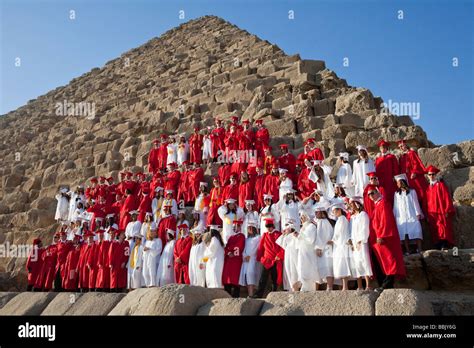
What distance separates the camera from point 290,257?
7.64m

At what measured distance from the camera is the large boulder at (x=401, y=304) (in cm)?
438

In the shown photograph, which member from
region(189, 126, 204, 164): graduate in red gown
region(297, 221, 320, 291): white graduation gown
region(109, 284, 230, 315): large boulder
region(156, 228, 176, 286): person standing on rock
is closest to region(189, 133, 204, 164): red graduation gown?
→ region(189, 126, 204, 164): graduate in red gown

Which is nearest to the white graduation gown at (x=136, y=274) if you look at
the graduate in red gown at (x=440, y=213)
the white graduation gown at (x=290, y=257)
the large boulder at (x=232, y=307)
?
the white graduation gown at (x=290, y=257)

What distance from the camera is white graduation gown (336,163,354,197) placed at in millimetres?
9413

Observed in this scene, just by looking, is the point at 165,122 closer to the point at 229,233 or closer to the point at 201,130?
the point at 201,130

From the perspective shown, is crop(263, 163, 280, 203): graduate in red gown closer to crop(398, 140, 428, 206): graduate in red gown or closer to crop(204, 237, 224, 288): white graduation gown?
crop(204, 237, 224, 288): white graduation gown

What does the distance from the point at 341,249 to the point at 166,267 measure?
391 centimetres

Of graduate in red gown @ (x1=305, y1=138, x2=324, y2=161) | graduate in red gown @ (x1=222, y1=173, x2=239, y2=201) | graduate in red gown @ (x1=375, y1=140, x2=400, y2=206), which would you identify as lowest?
graduate in red gown @ (x1=222, y1=173, x2=239, y2=201)

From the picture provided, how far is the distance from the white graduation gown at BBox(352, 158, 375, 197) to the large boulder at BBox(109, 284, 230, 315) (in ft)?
15.1

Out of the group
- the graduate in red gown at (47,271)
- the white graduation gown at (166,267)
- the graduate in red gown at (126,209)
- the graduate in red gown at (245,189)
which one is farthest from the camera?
the graduate in red gown at (126,209)

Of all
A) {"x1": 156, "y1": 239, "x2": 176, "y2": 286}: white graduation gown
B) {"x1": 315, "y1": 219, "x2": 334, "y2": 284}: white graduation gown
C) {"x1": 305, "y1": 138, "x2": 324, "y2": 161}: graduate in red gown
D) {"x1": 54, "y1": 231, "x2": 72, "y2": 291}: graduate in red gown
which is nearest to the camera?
{"x1": 315, "y1": 219, "x2": 334, "y2": 284}: white graduation gown

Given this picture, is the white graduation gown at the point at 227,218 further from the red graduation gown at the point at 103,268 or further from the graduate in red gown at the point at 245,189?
the red graduation gown at the point at 103,268

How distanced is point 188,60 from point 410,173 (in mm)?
17247

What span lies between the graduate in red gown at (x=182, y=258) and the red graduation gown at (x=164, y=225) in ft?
2.23
